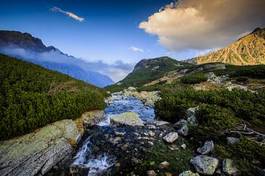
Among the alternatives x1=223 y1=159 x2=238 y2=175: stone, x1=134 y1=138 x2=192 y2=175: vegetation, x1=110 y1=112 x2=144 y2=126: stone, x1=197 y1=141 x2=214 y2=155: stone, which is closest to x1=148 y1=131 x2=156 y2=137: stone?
x1=134 y1=138 x2=192 y2=175: vegetation

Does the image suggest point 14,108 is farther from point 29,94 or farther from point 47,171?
point 47,171

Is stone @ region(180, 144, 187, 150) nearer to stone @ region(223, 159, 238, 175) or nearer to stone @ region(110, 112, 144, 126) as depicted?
stone @ region(223, 159, 238, 175)

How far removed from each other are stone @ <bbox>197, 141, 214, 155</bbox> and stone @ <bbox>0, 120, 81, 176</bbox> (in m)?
6.79

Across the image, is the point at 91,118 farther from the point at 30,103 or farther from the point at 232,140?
the point at 232,140

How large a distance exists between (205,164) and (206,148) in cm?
166

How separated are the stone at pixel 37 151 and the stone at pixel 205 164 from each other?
632 cm

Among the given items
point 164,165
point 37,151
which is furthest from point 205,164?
point 37,151

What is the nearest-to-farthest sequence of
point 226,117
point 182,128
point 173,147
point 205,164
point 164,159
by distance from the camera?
1. point 205,164
2. point 164,159
3. point 173,147
4. point 226,117
5. point 182,128

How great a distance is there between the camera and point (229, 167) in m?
10.2

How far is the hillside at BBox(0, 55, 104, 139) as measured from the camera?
12523 mm

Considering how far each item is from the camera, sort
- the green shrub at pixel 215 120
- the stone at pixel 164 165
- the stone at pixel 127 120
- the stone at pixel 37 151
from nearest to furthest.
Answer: the stone at pixel 37 151, the stone at pixel 164 165, the green shrub at pixel 215 120, the stone at pixel 127 120

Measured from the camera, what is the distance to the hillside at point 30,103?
12523 mm

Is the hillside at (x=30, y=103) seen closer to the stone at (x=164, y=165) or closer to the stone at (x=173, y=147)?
the stone at (x=173, y=147)

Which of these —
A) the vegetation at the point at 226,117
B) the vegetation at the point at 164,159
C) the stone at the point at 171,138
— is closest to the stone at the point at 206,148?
the vegetation at the point at 226,117
